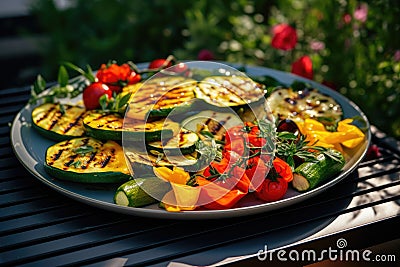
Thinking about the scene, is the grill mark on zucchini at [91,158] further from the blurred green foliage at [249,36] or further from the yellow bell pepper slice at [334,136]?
the blurred green foliage at [249,36]

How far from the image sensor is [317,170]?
1831 millimetres

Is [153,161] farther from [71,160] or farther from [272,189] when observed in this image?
[272,189]

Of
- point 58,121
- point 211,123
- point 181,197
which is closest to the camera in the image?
point 181,197

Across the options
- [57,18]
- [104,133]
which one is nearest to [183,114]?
[104,133]

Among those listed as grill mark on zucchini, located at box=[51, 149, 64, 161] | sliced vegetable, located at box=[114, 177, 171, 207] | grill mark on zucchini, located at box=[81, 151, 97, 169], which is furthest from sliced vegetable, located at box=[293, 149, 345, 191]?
grill mark on zucchini, located at box=[51, 149, 64, 161]

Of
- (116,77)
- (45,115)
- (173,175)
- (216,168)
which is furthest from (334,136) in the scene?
(45,115)

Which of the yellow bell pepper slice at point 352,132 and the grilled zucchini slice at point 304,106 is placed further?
the grilled zucchini slice at point 304,106

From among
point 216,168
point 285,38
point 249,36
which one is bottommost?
point 249,36

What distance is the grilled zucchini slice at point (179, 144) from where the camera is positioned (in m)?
1.86

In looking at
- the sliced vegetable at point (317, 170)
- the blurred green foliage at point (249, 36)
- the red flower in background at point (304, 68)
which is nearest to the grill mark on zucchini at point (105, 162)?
the sliced vegetable at point (317, 170)

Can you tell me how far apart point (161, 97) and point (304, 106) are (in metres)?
0.56

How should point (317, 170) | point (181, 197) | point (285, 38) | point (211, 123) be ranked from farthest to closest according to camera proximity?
point (285, 38) → point (211, 123) → point (317, 170) → point (181, 197)

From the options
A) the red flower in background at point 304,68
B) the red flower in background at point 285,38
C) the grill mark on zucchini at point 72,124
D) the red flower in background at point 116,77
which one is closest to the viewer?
the grill mark on zucchini at point 72,124

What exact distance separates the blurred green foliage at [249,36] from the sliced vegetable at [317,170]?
99cm
